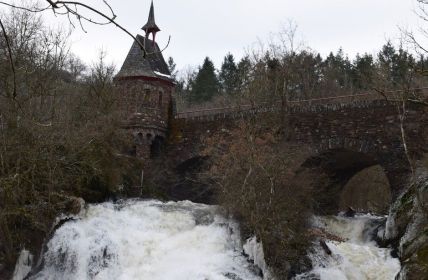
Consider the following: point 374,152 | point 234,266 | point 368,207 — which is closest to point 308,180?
point 374,152

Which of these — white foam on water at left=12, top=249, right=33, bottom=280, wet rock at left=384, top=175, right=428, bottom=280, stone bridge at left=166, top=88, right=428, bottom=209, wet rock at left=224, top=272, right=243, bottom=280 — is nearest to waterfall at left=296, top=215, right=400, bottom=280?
wet rock at left=384, top=175, right=428, bottom=280

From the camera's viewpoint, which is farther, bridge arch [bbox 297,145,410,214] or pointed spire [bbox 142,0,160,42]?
pointed spire [bbox 142,0,160,42]

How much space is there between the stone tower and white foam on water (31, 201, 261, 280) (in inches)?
240

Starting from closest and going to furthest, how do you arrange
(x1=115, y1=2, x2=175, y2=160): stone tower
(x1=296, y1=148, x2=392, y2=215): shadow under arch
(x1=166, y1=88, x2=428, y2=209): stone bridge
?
(x1=166, y1=88, x2=428, y2=209): stone bridge → (x1=296, y1=148, x2=392, y2=215): shadow under arch → (x1=115, y1=2, x2=175, y2=160): stone tower

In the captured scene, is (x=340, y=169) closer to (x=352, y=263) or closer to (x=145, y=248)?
(x=352, y=263)

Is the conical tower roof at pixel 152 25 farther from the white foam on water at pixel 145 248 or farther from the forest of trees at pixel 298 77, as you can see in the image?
the white foam on water at pixel 145 248

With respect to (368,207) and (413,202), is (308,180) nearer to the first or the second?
(413,202)

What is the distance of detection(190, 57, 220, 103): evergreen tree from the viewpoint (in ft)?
162

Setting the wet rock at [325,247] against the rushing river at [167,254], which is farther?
the wet rock at [325,247]

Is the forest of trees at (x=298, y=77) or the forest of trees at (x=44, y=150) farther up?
the forest of trees at (x=298, y=77)

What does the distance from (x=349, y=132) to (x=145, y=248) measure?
8.64 metres

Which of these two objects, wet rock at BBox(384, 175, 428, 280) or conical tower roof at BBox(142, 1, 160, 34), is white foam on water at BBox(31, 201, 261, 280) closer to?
wet rock at BBox(384, 175, 428, 280)

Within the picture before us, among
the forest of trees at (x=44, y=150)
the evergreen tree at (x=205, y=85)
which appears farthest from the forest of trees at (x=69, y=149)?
the evergreen tree at (x=205, y=85)

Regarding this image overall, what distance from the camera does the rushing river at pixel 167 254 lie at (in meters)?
13.6
